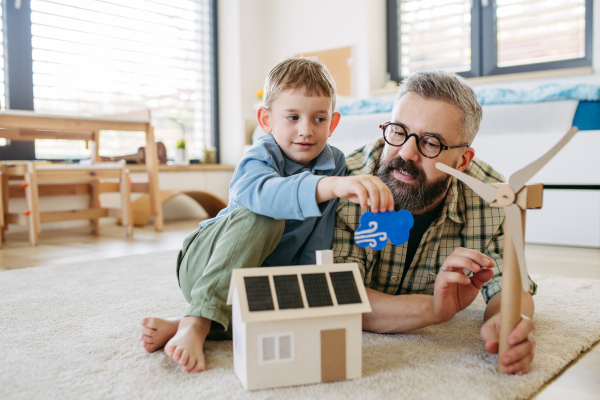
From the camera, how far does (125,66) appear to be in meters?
3.60

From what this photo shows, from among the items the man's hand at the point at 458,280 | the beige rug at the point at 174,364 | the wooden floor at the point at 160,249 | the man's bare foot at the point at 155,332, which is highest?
the man's hand at the point at 458,280

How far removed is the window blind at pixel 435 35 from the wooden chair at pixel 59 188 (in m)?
2.53

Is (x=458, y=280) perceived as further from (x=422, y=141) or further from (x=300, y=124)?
(x=300, y=124)

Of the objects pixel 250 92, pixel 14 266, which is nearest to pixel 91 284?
pixel 14 266

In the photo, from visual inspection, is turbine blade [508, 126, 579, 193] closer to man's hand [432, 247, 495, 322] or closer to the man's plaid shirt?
man's hand [432, 247, 495, 322]

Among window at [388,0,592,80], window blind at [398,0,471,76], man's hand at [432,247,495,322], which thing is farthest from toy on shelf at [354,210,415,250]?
window blind at [398,0,471,76]

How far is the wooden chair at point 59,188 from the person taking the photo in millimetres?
2307

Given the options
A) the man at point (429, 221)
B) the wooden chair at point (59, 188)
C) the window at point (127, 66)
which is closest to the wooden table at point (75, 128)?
the wooden chair at point (59, 188)

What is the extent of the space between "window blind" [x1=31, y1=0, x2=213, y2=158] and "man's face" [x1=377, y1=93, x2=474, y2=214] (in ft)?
9.26

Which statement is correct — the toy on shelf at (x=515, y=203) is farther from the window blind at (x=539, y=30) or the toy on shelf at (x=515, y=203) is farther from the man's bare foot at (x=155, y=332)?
the window blind at (x=539, y=30)

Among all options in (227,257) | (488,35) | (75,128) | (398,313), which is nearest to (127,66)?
(75,128)

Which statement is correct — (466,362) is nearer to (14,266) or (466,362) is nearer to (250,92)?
(14,266)

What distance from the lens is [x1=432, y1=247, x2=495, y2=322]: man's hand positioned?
83cm

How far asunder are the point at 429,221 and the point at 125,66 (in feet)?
10.4
